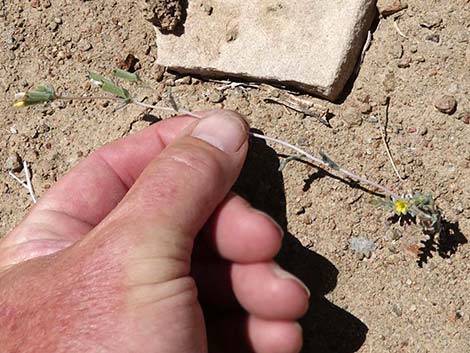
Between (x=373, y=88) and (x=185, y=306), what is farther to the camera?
(x=373, y=88)

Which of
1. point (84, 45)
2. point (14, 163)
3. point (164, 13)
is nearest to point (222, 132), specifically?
point (164, 13)

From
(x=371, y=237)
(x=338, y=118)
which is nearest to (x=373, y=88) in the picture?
(x=338, y=118)

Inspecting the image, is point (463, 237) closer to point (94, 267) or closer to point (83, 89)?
point (94, 267)

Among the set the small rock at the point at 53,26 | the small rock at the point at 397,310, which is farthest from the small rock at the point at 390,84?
the small rock at the point at 53,26

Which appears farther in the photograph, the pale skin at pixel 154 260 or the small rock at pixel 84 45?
the small rock at pixel 84 45

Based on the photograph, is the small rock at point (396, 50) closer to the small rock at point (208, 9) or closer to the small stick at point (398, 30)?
the small stick at point (398, 30)

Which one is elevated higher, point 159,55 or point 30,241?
point 159,55

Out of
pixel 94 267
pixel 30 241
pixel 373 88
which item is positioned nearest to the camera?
pixel 94 267
